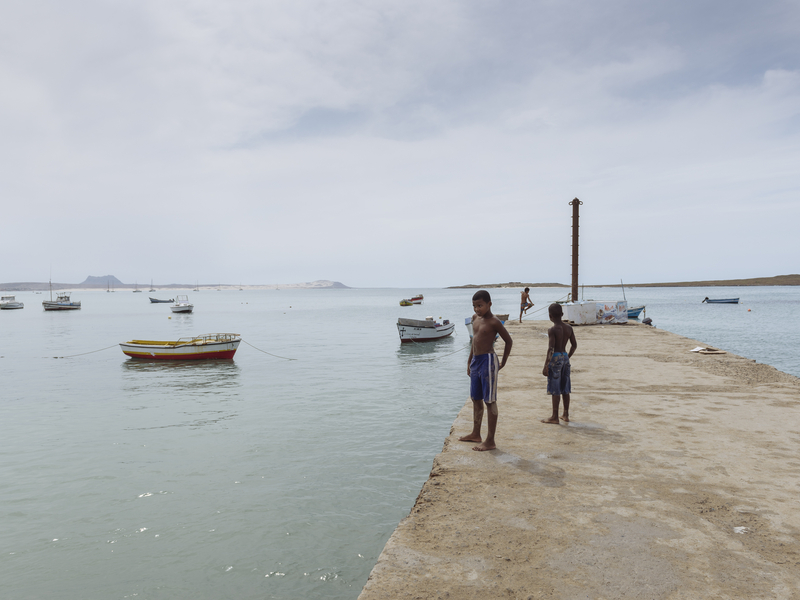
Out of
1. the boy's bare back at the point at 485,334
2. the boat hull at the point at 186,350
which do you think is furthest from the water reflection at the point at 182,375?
the boy's bare back at the point at 485,334

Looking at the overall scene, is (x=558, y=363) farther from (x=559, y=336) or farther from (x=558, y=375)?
(x=559, y=336)

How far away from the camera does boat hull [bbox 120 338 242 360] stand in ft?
82.8

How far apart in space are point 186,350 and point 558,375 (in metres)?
22.9

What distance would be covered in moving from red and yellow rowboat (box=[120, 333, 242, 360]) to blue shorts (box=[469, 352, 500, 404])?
835 inches

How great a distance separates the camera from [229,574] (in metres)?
5.91

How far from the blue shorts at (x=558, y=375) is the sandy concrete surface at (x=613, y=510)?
1.91ft

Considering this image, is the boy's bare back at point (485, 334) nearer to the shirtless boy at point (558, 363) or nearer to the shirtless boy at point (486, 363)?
the shirtless boy at point (486, 363)

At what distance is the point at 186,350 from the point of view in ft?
83.0

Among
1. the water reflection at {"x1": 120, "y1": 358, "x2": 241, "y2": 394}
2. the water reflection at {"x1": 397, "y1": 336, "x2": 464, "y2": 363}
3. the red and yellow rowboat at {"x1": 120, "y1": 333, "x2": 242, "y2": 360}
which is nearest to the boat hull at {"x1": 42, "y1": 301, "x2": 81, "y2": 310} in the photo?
the water reflection at {"x1": 120, "y1": 358, "x2": 241, "y2": 394}

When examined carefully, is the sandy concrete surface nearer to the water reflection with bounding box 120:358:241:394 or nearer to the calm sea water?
the calm sea water

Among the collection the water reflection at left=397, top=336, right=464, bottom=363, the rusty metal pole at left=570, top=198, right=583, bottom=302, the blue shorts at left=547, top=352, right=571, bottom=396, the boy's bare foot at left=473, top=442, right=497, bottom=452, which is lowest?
the water reflection at left=397, top=336, right=464, bottom=363

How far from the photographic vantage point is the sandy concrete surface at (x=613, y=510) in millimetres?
3322

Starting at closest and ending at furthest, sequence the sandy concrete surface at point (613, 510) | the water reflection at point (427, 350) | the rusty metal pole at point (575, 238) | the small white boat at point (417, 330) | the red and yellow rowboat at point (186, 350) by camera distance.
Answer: the sandy concrete surface at point (613, 510) < the red and yellow rowboat at point (186, 350) < the water reflection at point (427, 350) < the rusty metal pole at point (575, 238) < the small white boat at point (417, 330)

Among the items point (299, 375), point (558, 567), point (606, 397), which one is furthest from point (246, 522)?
point (299, 375)
